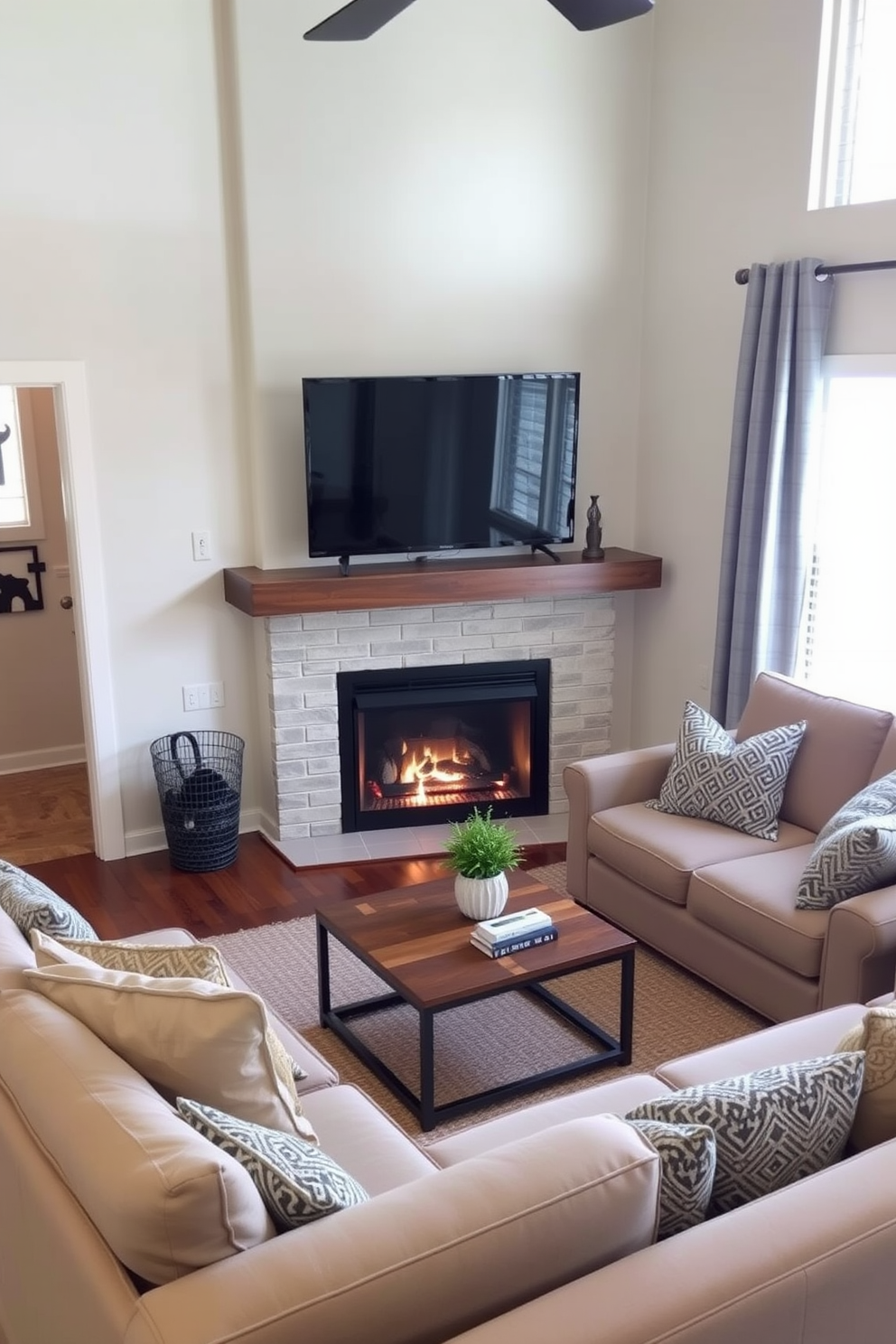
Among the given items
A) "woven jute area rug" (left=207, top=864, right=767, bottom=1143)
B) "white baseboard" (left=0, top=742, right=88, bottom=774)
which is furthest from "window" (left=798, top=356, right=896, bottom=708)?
"white baseboard" (left=0, top=742, right=88, bottom=774)

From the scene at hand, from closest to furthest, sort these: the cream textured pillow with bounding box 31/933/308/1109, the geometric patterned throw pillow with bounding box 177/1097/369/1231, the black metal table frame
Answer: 1. the geometric patterned throw pillow with bounding box 177/1097/369/1231
2. the cream textured pillow with bounding box 31/933/308/1109
3. the black metal table frame

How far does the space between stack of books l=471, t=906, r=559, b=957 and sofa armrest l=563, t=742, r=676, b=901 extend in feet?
2.83

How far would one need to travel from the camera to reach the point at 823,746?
398 cm

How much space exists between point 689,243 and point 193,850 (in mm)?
3262

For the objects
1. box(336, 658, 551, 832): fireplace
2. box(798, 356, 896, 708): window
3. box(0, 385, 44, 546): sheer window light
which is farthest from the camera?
box(0, 385, 44, 546): sheer window light

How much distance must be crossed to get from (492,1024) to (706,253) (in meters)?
3.22

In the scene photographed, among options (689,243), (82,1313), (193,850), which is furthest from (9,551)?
(82,1313)

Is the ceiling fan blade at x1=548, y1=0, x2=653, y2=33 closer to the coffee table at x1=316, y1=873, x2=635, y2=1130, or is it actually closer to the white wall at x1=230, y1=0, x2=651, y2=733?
the white wall at x1=230, y1=0, x2=651, y2=733

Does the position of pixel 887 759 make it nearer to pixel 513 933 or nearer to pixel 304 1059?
pixel 513 933

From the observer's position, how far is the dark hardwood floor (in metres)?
4.48

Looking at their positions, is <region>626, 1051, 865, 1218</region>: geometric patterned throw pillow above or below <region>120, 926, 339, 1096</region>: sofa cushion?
above

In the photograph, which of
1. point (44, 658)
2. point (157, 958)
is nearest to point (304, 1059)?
point (157, 958)

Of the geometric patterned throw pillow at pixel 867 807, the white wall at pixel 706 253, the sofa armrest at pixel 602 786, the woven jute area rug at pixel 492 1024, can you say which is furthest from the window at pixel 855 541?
the woven jute area rug at pixel 492 1024

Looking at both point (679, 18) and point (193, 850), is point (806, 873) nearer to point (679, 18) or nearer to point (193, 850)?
point (193, 850)
